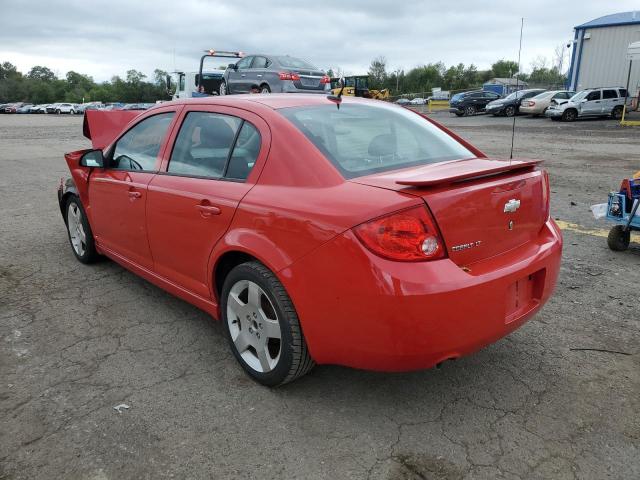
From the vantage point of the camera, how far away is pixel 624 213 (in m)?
5.10

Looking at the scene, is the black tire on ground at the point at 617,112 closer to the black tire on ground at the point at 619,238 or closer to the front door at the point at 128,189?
the black tire on ground at the point at 619,238

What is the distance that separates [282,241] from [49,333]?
2.06 meters

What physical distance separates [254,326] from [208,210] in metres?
0.72

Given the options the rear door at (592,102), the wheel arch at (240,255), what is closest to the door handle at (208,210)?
the wheel arch at (240,255)

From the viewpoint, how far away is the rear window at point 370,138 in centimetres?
282

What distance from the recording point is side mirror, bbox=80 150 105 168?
13.6 ft

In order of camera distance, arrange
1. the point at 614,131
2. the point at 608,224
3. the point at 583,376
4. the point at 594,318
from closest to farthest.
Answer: the point at 583,376, the point at 594,318, the point at 608,224, the point at 614,131

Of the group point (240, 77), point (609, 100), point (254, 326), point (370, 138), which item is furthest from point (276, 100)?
point (609, 100)

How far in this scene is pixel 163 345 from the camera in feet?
11.3

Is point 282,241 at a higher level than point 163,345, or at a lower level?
higher

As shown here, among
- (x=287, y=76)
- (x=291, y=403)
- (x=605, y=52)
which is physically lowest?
(x=291, y=403)

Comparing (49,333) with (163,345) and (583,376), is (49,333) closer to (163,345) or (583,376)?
(163,345)

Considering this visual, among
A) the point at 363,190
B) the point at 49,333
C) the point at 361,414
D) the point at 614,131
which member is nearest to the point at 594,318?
the point at 361,414

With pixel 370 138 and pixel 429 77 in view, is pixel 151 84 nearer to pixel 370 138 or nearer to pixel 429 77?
pixel 429 77
